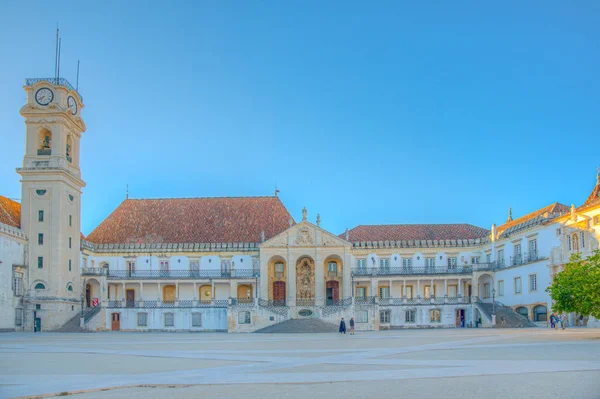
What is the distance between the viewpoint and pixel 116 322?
5759cm

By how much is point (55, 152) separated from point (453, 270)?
122ft

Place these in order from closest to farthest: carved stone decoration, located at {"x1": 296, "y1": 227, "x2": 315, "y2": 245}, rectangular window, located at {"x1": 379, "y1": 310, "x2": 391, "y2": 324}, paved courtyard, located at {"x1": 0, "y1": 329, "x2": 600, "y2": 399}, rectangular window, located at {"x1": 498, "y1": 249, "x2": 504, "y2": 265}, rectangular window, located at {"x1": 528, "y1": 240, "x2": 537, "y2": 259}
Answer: paved courtyard, located at {"x1": 0, "y1": 329, "x2": 600, "y2": 399} → rectangular window, located at {"x1": 528, "y1": 240, "x2": 537, "y2": 259} → rectangular window, located at {"x1": 379, "y1": 310, "x2": 391, "y2": 324} → rectangular window, located at {"x1": 498, "y1": 249, "x2": 504, "y2": 265} → carved stone decoration, located at {"x1": 296, "y1": 227, "x2": 315, "y2": 245}

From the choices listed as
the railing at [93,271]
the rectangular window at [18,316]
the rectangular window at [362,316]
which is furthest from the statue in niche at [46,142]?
the rectangular window at [362,316]

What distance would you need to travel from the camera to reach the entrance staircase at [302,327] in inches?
1978

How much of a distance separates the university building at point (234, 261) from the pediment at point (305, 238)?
3.7 inches

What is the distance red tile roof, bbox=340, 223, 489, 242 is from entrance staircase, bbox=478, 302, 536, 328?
11438 mm

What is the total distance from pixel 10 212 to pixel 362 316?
29158mm

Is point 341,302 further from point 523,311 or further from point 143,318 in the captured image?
point 143,318

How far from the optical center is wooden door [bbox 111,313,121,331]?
5750 cm

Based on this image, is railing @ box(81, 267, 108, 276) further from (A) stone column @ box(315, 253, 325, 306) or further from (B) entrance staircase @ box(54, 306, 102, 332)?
(A) stone column @ box(315, 253, 325, 306)

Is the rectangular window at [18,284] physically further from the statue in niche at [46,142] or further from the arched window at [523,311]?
the arched window at [523,311]

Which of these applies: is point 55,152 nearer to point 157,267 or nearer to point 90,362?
point 157,267

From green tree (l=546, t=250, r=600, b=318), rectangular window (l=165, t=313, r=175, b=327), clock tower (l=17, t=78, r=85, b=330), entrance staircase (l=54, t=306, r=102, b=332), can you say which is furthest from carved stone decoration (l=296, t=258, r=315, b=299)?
green tree (l=546, t=250, r=600, b=318)

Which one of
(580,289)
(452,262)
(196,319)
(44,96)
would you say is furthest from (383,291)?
(44,96)
